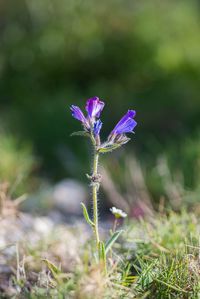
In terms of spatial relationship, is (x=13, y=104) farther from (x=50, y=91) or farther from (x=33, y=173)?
(x=33, y=173)

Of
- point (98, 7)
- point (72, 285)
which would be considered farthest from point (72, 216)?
point (98, 7)

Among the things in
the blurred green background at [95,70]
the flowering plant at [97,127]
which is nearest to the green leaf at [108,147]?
the flowering plant at [97,127]

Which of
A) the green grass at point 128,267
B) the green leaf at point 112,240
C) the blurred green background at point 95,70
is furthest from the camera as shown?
the blurred green background at point 95,70

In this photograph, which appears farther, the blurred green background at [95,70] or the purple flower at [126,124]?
the blurred green background at [95,70]

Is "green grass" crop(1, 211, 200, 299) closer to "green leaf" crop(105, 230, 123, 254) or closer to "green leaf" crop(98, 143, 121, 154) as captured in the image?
A: "green leaf" crop(105, 230, 123, 254)

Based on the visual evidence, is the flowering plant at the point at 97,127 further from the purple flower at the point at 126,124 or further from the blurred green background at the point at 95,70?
the blurred green background at the point at 95,70

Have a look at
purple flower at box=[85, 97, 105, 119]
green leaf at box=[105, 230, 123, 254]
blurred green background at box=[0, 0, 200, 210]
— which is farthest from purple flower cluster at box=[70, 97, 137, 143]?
blurred green background at box=[0, 0, 200, 210]

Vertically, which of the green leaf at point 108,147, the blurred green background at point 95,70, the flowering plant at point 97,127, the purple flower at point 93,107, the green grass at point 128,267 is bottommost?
the green grass at point 128,267

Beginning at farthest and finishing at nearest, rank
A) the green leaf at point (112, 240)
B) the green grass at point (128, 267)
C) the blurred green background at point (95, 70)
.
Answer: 1. the blurred green background at point (95, 70)
2. the green leaf at point (112, 240)
3. the green grass at point (128, 267)
